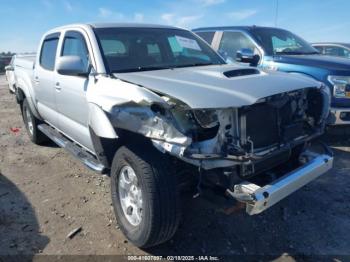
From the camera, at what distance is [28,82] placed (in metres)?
5.98

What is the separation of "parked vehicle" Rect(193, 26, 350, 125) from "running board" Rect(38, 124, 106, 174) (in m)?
2.55

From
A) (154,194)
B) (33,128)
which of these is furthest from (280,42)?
(154,194)

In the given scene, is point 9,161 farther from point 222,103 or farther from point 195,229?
point 222,103

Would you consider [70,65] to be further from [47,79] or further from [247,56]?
[247,56]

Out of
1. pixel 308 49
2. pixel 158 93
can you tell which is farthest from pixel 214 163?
pixel 308 49

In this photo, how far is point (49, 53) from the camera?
5.24 meters

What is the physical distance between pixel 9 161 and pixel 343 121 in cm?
529

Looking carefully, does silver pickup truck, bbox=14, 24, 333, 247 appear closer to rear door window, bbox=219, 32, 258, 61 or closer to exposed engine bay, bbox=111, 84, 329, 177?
exposed engine bay, bbox=111, 84, 329, 177

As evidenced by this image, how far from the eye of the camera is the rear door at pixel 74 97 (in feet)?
12.6

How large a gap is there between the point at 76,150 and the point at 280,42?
15.5 feet

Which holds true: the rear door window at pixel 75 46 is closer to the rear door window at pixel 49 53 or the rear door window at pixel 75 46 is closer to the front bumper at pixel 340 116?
the rear door window at pixel 49 53

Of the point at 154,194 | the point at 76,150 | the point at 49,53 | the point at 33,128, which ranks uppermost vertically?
the point at 49,53

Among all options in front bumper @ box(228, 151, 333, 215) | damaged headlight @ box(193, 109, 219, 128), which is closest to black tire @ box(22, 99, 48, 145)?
damaged headlight @ box(193, 109, 219, 128)

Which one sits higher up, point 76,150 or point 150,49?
point 150,49
